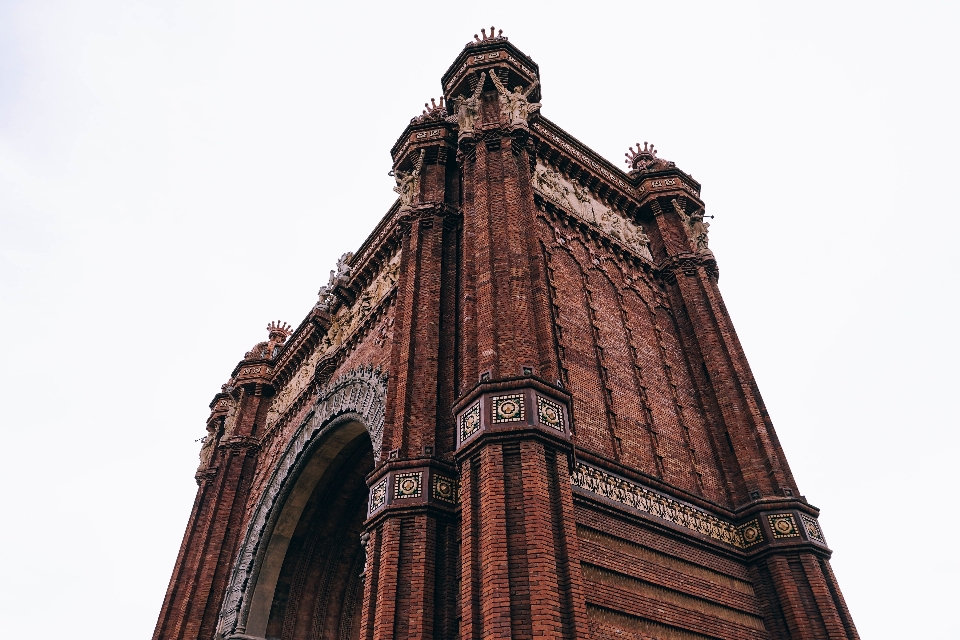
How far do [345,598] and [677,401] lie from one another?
10697 mm

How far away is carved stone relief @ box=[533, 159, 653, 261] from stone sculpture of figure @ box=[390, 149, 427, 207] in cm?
241

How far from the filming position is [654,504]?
1050 cm

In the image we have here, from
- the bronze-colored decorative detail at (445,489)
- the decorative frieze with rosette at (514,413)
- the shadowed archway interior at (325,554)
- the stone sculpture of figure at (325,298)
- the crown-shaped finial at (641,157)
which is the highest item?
the crown-shaped finial at (641,157)

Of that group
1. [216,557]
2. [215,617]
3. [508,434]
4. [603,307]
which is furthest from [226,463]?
[508,434]

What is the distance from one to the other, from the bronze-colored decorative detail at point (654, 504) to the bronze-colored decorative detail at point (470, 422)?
5.10 ft

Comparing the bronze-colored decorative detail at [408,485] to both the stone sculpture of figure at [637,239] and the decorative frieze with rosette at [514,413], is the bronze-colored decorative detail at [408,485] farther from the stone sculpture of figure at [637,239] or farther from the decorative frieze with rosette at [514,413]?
the stone sculpture of figure at [637,239]

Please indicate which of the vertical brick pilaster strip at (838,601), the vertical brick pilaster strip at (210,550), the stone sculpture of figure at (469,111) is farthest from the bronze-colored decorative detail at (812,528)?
the vertical brick pilaster strip at (210,550)

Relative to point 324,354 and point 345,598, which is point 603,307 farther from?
point 345,598

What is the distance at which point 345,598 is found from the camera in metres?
18.4

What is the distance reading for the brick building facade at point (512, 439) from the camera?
27.9ft

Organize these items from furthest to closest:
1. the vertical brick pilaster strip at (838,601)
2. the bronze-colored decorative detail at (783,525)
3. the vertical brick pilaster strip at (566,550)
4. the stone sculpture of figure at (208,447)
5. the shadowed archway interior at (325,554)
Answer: the stone sculpture of figure at (208,447)
the shadowed archway interior at (325,554)
the bronze-colored decorative detail at (783,525)
the vertical brick pilaster strip at (838,601)
the vertical brick pilaster strip at (566,550)

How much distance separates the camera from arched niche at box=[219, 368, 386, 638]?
54.0ft

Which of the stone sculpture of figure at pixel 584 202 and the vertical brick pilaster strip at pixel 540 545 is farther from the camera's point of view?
the stone sculpture of figure at pixel 584 202

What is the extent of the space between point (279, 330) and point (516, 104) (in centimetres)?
1529
